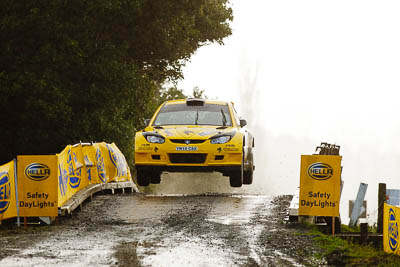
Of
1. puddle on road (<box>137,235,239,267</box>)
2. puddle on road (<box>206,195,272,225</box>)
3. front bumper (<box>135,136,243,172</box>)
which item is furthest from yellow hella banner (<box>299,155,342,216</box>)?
front bumper (<box>135,136,243,172</box>)

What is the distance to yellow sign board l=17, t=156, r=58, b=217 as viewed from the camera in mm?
12336

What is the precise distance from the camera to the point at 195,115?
16.6 m

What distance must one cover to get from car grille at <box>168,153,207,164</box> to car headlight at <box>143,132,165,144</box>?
362 millimetres

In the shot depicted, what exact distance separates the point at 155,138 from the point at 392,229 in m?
6.26

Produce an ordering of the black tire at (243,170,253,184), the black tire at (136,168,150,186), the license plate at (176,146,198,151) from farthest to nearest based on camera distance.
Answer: the black tire at (243,170,253,184)
the black tire at (136,168,150,186)
the license plate at (176,146,198,151)

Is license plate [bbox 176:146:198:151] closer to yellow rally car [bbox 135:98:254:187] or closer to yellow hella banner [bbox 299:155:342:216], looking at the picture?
yellow rally car [bbox 135:98:254:187]

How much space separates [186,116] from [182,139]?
1260 millimetres

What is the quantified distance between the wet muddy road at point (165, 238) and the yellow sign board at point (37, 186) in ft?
1.33

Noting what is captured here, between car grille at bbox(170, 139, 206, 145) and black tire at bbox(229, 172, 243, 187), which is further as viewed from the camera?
black tire at bbox(229, 172, 243, 187)

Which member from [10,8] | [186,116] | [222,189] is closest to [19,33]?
[10,8]

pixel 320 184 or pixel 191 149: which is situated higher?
pixel 191 149

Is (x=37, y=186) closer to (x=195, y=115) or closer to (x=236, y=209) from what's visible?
(x=236, y=209)

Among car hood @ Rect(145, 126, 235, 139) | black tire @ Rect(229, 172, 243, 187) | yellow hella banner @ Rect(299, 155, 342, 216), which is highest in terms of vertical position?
car hood @ Rect(145, 126, 235, 139)

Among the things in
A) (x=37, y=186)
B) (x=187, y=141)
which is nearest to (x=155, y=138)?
(x=187, y=141)
